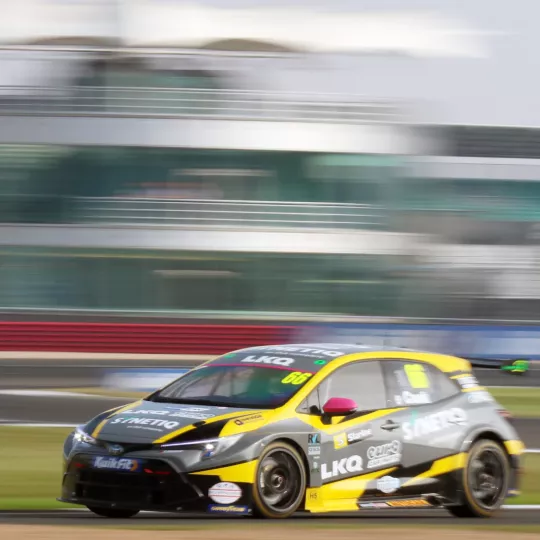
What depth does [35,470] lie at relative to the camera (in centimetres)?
1284

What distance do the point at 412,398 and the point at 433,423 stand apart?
0.24 m

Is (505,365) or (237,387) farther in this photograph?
(505,365)

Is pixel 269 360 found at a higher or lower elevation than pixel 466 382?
higher

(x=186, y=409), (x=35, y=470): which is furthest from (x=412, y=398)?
(x=35, y=470)

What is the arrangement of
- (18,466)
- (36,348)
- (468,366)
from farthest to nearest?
(36,348) < (18,466) < (468,366)

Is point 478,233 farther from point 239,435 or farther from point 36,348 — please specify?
point 239,435

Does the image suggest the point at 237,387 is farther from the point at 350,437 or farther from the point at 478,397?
the point at 478,397

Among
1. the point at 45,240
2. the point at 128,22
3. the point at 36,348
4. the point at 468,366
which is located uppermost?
the point at 128,22

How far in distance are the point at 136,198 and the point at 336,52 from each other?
268 inches

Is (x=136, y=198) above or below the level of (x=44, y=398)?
above

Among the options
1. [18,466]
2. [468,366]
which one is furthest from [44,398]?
[468,366]

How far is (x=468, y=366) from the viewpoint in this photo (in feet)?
35.6

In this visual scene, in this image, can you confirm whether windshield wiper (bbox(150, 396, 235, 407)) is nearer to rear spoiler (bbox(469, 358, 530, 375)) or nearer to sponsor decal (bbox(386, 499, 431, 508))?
sponsor decal (bbox(386, 499, 431, 508))

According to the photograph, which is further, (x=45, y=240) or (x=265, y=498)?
(x=45, y=240)
